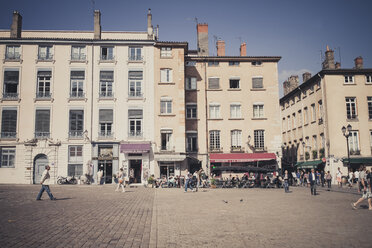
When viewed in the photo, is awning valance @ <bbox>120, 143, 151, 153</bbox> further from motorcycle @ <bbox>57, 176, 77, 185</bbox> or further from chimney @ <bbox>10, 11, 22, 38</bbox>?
chimney @ <bbox>10, 11, 22, 38</bbox>

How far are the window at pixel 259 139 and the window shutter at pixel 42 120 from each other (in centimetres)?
2151

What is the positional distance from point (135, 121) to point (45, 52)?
11730mm

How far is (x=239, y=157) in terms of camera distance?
33938 mm

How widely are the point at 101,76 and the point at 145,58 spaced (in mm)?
4880

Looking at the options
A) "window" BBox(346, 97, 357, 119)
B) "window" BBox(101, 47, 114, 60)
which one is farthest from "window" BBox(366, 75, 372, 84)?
"window" BBox(101, 47, 114, 60)

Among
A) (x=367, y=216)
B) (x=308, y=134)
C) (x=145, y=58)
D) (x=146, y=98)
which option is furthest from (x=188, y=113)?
(x=367, y=216)

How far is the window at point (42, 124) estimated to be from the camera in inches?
1264

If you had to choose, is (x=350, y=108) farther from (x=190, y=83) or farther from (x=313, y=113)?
(x=190, y=83)

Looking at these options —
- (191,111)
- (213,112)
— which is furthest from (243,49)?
(191,111)

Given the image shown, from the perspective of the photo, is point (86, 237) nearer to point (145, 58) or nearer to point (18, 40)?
point (145, 58)

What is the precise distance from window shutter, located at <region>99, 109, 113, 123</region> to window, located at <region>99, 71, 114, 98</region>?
5.54 feet

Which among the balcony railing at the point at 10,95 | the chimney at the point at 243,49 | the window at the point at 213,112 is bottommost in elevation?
the window at the point at 213,112

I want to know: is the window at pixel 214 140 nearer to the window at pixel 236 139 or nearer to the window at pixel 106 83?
the window at pixel 236 139

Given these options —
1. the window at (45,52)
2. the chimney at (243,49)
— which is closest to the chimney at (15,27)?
the window at (45,52)
